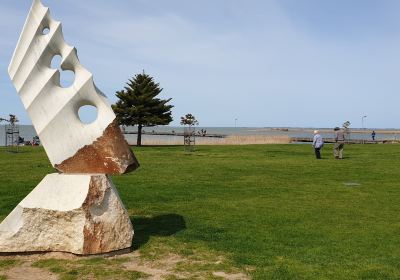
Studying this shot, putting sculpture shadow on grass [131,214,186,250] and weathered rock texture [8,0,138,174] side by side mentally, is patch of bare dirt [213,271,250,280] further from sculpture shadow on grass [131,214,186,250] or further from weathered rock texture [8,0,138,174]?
weathered rock texture [8,0,138,174]

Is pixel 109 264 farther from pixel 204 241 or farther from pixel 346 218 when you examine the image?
pixel 346 218

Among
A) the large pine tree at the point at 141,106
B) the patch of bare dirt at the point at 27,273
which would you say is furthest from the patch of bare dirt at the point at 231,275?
the large pine tree at the point at 141,106

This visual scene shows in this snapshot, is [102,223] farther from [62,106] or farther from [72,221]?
[62,106]

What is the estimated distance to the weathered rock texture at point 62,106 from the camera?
26.1 ft

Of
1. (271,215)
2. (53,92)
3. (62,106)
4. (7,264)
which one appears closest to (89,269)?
(7,264)

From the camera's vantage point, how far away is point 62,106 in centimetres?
802

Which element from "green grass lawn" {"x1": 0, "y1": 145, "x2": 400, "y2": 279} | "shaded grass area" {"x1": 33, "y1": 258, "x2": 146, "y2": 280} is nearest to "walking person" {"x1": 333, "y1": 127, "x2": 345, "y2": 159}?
"green grass lawn" {"x1": 0, "y1": 145, "x2": 400, "y2": 279}

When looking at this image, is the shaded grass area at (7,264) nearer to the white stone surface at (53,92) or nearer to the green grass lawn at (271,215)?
the white stone surface at (53,92)

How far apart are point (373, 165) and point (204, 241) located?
565 inches

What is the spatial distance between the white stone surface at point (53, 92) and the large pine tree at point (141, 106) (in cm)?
3135

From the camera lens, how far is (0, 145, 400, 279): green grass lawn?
730 cm

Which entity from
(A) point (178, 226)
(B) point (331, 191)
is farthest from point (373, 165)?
(A) point (178, 226)


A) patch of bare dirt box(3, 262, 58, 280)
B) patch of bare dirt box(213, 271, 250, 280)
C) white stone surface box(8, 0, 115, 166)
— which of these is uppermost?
white stone surface box(8, 0, 115, 166)

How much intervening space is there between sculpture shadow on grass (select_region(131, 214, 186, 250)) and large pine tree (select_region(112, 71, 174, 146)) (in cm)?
2970
